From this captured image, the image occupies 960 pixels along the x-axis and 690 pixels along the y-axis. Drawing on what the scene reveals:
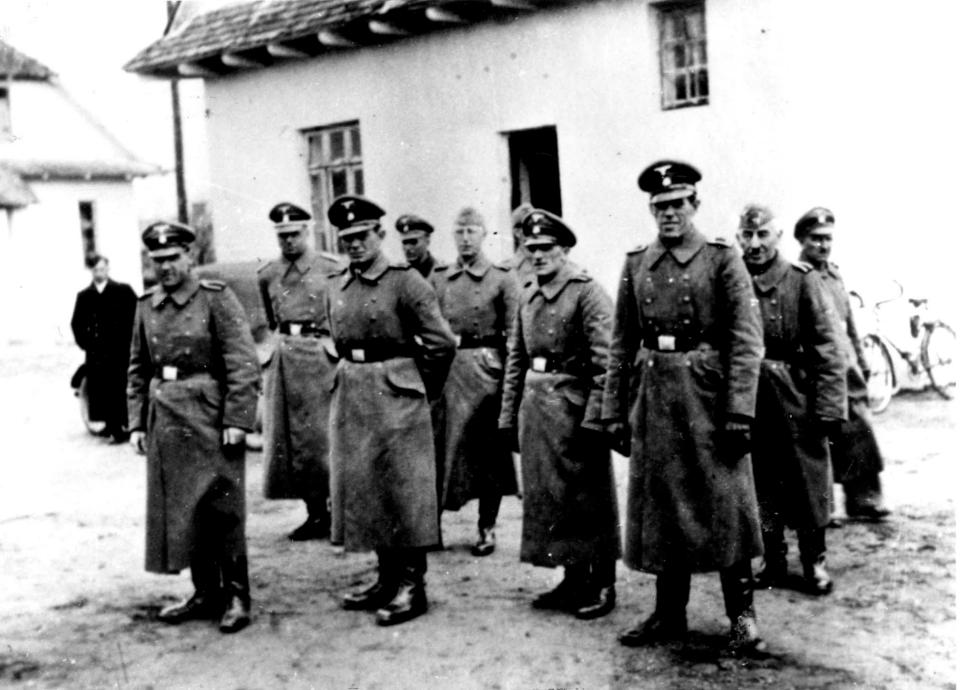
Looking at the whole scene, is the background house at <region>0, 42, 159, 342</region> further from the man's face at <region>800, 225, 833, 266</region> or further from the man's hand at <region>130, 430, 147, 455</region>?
the man's face at <region>800, 225, 833, 266</region>

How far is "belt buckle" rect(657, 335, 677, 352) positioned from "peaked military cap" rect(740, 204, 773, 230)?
123 cm

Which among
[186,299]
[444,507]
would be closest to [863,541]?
[444,507]

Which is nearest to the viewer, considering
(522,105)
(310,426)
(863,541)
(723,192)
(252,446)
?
(863,541)

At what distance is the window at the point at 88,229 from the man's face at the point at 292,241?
1006 inches

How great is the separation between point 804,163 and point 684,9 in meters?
2.31

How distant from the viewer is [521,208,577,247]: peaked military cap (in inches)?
234

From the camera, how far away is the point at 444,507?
7.30m

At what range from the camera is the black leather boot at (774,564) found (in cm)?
621

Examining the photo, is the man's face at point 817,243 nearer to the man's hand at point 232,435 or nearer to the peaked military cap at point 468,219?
the peaked military cap at point 468,219

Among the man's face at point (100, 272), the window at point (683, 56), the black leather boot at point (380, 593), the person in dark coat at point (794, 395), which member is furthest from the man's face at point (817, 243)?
the man's face at point (100, 272)

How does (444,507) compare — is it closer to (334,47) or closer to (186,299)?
(186,299)

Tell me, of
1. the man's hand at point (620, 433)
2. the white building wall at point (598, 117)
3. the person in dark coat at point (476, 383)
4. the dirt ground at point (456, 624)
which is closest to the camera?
the dirt ground at point (456, 624)

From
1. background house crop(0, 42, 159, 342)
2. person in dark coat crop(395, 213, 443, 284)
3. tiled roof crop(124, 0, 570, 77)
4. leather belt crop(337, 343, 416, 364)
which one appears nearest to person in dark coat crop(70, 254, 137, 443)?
tiled roof crop(124, 0, 570, 77)

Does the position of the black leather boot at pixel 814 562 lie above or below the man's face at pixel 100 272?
below
